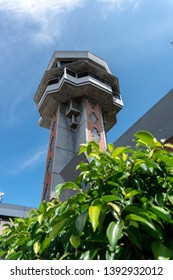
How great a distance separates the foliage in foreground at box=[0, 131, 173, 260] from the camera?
43.4 inches

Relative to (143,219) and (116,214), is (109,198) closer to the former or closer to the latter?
(116,214)

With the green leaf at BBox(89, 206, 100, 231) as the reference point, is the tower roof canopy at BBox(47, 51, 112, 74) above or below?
above

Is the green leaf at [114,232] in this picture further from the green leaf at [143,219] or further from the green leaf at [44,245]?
the green leaf at [44,245]

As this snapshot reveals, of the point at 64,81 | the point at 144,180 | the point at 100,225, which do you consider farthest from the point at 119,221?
the point at 64,81

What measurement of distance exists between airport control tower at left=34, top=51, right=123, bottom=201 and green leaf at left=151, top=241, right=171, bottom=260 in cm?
2217

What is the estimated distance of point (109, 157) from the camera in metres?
1.53

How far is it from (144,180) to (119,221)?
0.43 m

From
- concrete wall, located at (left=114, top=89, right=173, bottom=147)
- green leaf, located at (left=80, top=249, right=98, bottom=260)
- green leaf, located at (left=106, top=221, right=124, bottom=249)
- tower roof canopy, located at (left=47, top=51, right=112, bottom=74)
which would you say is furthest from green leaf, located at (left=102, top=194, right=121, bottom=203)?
tower roof canopy, located at (left=47, top=51, right=112, bottom=74)

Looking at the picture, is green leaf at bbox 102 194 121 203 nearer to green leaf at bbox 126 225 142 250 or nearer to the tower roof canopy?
green leaf at bbox 126 225 142 250

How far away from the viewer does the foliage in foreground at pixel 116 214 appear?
3.61 feet

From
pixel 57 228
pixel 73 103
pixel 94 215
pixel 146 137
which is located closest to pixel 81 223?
pixel 94 215

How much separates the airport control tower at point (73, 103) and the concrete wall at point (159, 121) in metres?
18.8

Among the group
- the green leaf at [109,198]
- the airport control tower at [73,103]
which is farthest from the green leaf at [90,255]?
the airport control tower at [73,103]

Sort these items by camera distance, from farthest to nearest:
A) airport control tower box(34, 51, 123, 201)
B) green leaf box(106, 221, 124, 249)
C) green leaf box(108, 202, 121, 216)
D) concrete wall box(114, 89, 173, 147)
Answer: airport control tower box(34, 51, 123, 201)
concrete wall box(114, 89, 173, 147)
green leaf box(108, 202, 121, 216)
green leaf box(106, 221, 124, 249)
